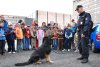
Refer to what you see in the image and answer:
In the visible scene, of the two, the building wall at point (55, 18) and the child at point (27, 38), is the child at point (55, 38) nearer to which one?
the child at point (27, 38)

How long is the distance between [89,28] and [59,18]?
47.0ft

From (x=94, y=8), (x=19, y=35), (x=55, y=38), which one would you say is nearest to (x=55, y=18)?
(x=94, y=8)

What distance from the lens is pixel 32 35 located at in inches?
661

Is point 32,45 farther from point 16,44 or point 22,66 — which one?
point 22,66

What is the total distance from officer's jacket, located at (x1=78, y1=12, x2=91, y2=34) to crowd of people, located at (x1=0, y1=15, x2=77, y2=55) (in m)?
4.92

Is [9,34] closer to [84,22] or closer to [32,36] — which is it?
[32,36]

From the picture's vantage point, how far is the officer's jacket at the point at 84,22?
9.95 metres

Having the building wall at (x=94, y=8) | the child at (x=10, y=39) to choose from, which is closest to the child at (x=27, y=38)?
the child at (x=10, y=39)

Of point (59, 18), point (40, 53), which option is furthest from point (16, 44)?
point (59, 18)

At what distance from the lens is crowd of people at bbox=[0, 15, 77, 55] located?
15211mm

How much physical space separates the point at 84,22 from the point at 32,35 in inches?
277

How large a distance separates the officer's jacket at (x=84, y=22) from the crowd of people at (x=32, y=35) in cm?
492

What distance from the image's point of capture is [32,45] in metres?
17.1

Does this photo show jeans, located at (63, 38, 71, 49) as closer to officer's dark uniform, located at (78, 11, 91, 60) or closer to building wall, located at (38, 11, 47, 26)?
officer's dark uniform, located at (78, 11, 91, 60)
